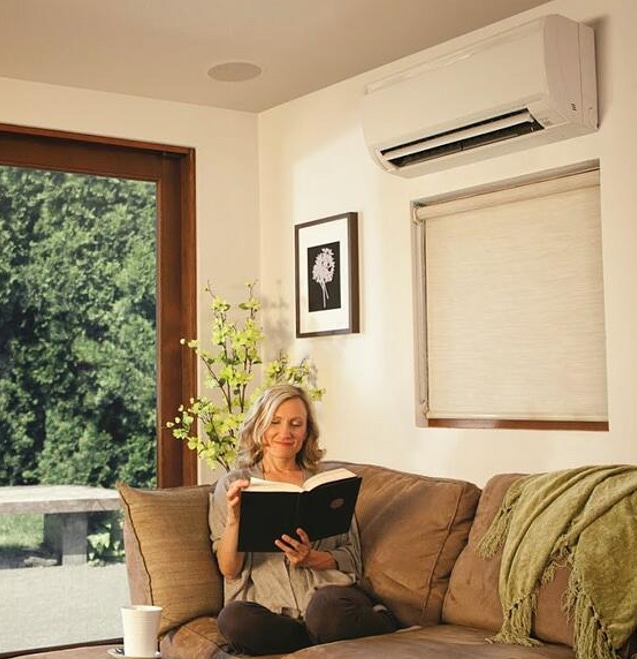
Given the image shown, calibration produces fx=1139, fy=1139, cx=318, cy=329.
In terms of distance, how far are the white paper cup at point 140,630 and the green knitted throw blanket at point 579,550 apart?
938 mm

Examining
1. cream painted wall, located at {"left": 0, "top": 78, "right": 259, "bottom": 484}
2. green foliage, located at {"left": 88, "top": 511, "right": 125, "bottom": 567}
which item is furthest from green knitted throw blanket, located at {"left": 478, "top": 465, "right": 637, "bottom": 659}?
cream painted wall, located at {"left": 0, "top": 78, "right": 259, "bottom": 484}

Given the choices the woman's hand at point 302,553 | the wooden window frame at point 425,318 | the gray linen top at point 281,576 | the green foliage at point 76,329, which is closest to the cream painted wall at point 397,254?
the wooden window frame at point 425,318

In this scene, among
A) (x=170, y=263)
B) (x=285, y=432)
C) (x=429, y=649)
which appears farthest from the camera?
(x=170, y=263)

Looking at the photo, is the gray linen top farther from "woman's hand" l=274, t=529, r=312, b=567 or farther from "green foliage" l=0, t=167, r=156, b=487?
"green foliage" l=0, t=167, r=156, b=487

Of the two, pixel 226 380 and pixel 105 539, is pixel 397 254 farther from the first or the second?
pixel 105 539

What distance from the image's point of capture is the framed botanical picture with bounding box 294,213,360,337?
187 inches

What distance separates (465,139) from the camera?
4047 millimetres

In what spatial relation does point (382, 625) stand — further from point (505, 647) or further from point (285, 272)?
point (285, 272)

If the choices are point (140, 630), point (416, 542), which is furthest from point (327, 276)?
point (140, 630)

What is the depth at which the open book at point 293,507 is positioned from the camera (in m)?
3.28

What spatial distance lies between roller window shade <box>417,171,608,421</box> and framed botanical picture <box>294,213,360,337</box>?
15.1 inches

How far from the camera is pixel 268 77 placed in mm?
4766

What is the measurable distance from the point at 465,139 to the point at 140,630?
2.12 metres

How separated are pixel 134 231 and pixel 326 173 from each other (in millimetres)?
910
